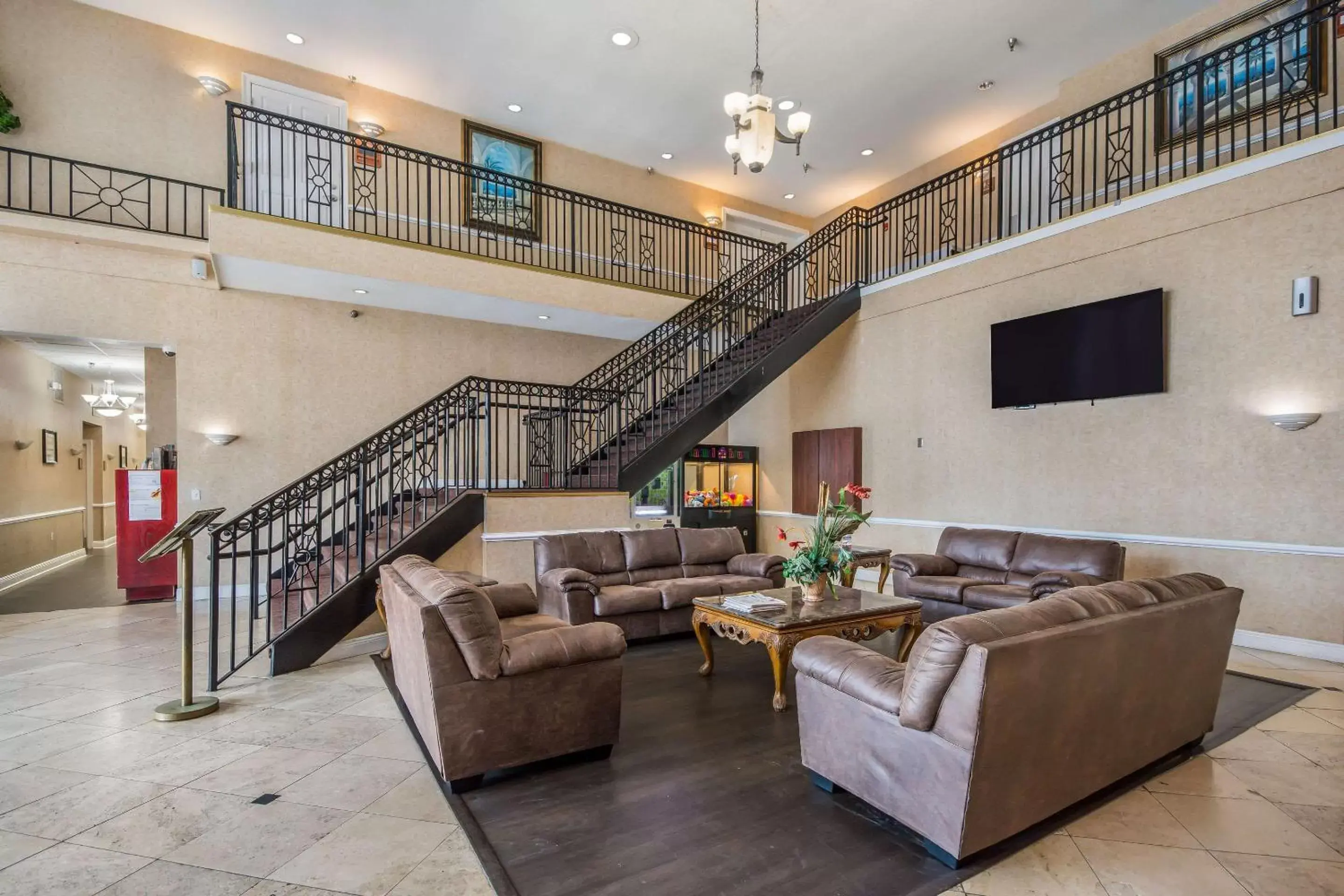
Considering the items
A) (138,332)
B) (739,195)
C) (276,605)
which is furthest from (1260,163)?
(138,332)

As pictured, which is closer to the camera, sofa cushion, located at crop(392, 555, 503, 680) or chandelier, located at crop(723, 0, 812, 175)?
sofa cushion, located at crop(392, 555, 503, 680)

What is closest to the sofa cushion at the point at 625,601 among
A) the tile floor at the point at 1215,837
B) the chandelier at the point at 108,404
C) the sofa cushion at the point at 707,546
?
the sofa cushion at the point at 707,546

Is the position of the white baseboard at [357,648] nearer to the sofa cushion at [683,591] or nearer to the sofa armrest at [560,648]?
the sofa cushion at [683,591]

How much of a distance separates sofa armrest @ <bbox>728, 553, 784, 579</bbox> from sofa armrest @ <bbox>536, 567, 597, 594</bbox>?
1534 mm

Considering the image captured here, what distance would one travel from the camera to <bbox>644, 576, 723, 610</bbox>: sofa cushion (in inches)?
211

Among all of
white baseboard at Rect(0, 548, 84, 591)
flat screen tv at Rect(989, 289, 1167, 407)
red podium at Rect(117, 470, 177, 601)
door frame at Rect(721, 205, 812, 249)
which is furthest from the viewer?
door frame at Rect(721, 205, 812, 249)

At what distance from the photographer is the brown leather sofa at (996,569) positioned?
16.8 feet

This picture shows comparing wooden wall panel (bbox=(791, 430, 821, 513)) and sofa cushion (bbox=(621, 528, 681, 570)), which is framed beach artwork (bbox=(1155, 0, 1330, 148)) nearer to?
wooden wall panel (bbox=(791, 430, 821, 513))

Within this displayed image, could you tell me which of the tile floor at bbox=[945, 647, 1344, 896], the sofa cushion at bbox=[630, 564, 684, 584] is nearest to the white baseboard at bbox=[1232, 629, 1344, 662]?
the tile floor at bbox=[945, 647, 1344, 896]

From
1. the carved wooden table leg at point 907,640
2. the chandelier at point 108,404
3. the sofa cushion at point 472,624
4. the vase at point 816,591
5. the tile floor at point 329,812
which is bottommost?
the tile floor at point 329,812

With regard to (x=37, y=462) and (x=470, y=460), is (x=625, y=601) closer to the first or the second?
(x=470, y=460)

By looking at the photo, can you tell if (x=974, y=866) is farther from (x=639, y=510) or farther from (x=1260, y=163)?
(x=639, y=510)

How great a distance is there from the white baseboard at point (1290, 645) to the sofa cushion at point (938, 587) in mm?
1888

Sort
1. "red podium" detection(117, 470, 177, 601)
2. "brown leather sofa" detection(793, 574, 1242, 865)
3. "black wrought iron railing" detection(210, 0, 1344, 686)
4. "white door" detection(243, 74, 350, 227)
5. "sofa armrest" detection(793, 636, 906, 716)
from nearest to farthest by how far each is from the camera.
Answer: "brown leather sofa" detection(793, 574, 1242, 865), "sofa armrest" detection(793, 636, 906, 716), "black wrought iron railing" detection(210, 0, 1344, 686), "red podium" detection(117, 470, 177, 601), "white door" detection(243, 74, 350, 227)
